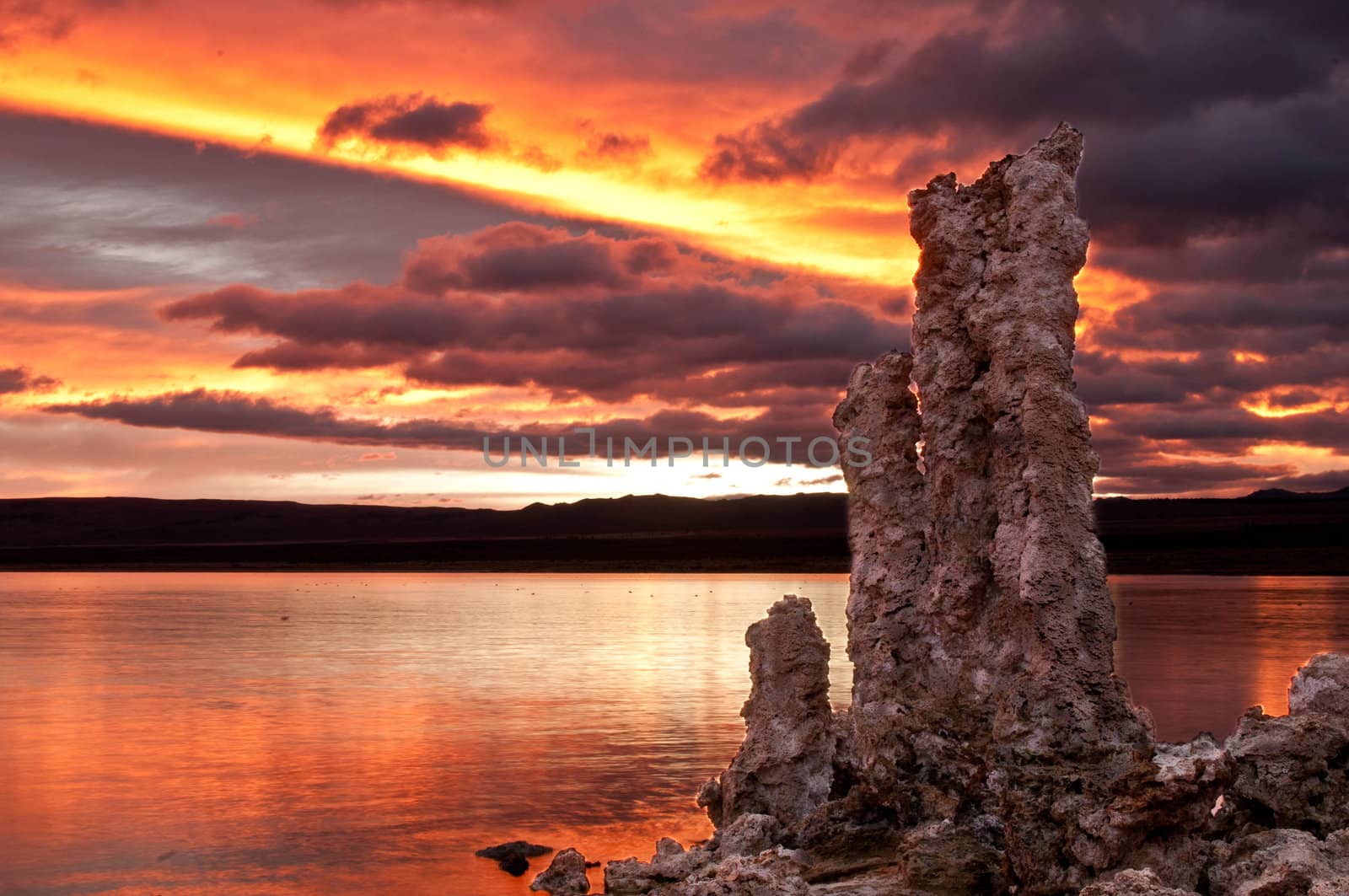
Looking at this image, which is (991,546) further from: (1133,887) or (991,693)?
(1133,887)

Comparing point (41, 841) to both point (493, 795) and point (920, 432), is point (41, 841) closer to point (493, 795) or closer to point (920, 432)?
point (493, 795)

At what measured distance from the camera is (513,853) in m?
14.9

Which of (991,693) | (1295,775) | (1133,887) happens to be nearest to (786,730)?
(991,693)

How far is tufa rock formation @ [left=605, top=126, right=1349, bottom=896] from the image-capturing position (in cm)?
930

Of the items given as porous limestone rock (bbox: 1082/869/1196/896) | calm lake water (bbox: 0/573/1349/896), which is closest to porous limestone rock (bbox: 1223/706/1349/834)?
porous limestone rock (bbox: 1082/869/1196/896)

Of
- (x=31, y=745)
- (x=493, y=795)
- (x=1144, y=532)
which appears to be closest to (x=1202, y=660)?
(x=493, y=795)

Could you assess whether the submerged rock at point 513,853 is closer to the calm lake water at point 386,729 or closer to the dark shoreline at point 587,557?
the calm lake water at point 386,729

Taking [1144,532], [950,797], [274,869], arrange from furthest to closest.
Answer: [1144,532] → [274,869] → [950,797]

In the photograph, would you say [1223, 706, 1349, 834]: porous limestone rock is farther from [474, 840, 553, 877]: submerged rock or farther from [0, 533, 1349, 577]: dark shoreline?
[0, 533, 1349, 577]: dark shoreline

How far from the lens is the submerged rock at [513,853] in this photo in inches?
576

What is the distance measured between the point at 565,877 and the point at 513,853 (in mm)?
1796

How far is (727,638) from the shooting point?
46.9m

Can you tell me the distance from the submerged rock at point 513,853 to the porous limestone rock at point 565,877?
95cm

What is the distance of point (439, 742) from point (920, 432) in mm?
14332
